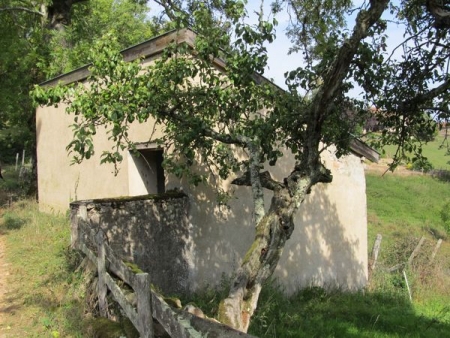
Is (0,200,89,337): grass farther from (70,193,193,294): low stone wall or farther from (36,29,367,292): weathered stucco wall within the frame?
(36,29,367,292): weathered stucco wall

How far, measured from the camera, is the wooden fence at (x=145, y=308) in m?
3.28

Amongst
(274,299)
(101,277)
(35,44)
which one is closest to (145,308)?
(101,277)

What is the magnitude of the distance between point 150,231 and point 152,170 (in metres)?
2.43

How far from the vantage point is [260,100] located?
6.64 meters

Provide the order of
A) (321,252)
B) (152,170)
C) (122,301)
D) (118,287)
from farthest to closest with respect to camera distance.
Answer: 1. (321,252)
2. (152,170)
3. (118,287)
4. (122,301)

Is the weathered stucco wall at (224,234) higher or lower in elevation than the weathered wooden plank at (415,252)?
higher

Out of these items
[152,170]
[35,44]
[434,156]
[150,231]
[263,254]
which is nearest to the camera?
[263,254]

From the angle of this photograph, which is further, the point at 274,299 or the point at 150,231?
the point at 274,299

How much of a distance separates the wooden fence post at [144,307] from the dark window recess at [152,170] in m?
5.77

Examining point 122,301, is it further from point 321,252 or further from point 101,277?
point 321,252

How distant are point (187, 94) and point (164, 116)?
0.45m

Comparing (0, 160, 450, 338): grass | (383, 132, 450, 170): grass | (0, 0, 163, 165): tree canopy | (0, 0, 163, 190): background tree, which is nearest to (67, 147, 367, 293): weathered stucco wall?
(0, 160, 450, 338): grass

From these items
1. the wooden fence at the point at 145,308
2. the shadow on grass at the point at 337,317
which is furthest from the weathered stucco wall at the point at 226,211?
the wooden fence at the point at 145,308

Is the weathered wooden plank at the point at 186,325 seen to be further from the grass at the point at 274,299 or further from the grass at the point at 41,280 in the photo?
the grass at the point at 41,280
